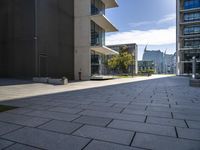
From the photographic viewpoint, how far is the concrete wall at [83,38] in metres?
23.7

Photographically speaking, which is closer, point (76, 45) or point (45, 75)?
point (45, 75)

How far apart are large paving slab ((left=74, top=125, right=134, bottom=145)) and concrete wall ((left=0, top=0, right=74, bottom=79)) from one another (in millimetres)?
15239

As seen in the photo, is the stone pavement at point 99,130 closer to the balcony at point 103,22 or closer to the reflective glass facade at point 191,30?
the balcony at point 103,22

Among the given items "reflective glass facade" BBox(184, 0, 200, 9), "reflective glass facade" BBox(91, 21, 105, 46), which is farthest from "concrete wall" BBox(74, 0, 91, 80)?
"reflective glass facade" BBox(184, 0, 200, 9)

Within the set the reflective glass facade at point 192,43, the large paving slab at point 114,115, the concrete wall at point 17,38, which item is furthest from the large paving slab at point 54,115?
the reflective glass facade at point 192,43

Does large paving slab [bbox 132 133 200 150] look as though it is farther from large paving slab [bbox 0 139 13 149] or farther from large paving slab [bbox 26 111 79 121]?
large paving slab [bbox 0 139 13 149]

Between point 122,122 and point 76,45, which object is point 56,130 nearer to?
point 122,122

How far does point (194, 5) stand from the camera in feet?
160

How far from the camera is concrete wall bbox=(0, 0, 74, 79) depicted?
1770 centimetres

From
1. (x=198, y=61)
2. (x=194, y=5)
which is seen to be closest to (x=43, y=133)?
(x=198, y=61)

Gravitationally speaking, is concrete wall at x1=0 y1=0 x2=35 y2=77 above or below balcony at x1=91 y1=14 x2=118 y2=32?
below

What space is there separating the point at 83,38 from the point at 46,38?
625 cm

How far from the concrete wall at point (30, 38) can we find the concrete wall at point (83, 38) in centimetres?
317

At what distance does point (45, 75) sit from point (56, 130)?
15809 mm
